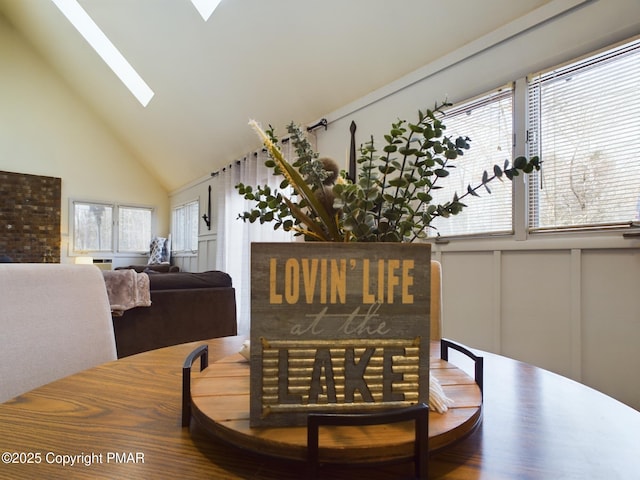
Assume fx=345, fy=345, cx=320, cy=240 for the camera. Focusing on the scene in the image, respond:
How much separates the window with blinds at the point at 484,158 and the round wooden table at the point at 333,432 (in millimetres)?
1536

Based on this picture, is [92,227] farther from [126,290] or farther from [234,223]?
[126,290]

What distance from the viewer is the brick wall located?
5199 mm

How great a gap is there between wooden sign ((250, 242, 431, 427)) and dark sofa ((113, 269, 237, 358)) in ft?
7.36

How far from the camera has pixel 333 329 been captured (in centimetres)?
42

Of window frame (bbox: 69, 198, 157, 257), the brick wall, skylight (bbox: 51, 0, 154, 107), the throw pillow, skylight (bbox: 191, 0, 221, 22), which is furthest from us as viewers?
the throw pillow

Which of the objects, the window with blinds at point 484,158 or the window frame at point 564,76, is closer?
the window frame at point 564,76

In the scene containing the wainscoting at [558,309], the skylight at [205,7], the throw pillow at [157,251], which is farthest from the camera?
the throw pillow at [157,251]

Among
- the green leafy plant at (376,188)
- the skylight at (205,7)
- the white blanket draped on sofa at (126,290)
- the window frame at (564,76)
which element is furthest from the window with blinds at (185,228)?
the green leafy plant at (376,188)

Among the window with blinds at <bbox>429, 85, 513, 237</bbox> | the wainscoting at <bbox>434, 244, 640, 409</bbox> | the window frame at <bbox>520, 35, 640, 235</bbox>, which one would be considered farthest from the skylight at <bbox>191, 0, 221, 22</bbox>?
the wainscoting at <bbox>434, 244, 640, 409</bbox>

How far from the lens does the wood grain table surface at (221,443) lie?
1.20 ft

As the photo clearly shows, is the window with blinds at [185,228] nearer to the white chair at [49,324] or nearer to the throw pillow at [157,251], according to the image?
the throw pillow at [157,251]

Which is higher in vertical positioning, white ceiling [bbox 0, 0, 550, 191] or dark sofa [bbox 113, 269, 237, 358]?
white ceiling [bbox 0, 0, 550, 191]

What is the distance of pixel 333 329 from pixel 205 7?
3.48 m

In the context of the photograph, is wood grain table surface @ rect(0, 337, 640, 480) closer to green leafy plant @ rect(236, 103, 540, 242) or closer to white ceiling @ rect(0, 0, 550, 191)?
green leafy plant @ rect(236, 103, 540, 242)
